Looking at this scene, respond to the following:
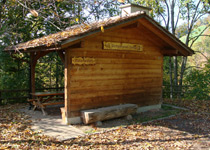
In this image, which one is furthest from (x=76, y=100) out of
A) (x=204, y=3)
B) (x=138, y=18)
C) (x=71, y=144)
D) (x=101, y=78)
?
(x=204, y=3)

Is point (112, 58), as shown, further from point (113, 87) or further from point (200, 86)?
point (200, 86)

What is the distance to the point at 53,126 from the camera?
6930mm

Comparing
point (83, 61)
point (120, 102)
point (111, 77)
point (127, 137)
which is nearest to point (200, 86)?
point (120, 102)

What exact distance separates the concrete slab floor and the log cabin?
43 cm

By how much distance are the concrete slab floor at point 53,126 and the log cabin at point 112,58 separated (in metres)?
0.43

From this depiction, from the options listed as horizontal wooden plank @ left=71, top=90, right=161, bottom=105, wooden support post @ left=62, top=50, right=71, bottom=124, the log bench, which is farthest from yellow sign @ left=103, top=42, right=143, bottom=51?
the log bench

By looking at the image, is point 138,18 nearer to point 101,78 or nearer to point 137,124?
point 101,78

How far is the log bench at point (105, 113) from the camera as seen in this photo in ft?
22.7

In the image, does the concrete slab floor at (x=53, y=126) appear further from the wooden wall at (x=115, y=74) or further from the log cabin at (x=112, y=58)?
the wooden wall at (x=115, y=74)

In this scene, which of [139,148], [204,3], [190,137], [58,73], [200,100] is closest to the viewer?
[139,148]

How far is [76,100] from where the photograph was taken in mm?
7227

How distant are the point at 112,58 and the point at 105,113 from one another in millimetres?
2237

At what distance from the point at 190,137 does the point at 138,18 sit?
Result: 450 cm

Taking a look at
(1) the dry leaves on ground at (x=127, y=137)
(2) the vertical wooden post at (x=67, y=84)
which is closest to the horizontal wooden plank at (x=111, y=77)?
(2) the vertical wooden post at (x=67, y=84)
